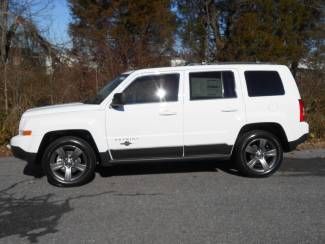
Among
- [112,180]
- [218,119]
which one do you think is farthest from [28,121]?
[218,119]

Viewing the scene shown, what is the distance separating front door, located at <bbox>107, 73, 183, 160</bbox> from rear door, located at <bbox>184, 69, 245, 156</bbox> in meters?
0.16

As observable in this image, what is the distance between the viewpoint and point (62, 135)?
7.43 metres

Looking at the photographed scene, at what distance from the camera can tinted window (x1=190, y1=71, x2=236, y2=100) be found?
7500 millimetres

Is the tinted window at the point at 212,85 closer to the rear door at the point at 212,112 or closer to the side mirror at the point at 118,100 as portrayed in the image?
the rear door at the point at 212,112

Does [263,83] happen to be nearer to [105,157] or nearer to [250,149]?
[250,149]

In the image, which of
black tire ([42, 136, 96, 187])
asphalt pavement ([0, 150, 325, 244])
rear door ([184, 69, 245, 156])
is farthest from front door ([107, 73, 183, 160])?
asphalt pavement ([0, 150, 325, 244])

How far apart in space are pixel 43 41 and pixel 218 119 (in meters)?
9.28

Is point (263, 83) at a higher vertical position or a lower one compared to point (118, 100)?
higher

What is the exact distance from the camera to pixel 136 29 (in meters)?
20.1

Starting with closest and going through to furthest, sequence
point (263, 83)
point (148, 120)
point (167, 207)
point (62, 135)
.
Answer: point (167, 207)
point (148, 120)
point (62, 135)
point (263, 83)

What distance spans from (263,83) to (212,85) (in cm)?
86

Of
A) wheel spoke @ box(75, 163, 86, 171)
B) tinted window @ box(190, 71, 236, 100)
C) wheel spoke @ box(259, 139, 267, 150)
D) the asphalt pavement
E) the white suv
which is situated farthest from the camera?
wheel spoke @ box(259, 139, 267, 150)

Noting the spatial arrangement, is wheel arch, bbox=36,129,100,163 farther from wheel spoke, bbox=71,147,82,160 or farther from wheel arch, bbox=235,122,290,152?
wheel arch, bbox=235,122,290,152

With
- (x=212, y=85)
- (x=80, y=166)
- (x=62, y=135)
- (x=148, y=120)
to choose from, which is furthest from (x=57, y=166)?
(x=212, y=85)
